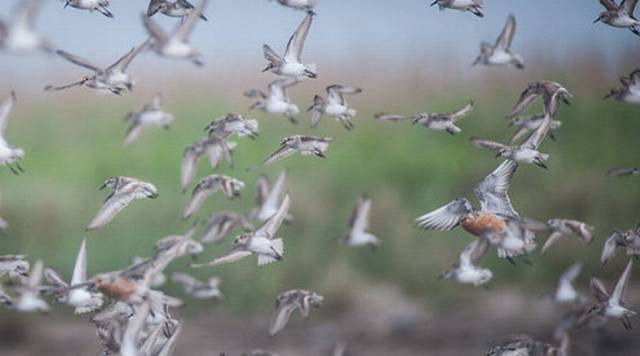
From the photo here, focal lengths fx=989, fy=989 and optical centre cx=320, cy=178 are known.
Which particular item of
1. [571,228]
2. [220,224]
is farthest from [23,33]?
[571,228]

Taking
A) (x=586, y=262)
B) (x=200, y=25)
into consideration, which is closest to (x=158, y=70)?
(x=200, y=25)

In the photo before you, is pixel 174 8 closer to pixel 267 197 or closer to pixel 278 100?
pixel 278 100

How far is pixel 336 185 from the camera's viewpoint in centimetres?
309

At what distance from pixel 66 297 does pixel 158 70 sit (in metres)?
0.73

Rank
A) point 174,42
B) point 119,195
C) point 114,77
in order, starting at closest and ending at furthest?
1. point 174,42
2. point 114,77
3. point 119,195

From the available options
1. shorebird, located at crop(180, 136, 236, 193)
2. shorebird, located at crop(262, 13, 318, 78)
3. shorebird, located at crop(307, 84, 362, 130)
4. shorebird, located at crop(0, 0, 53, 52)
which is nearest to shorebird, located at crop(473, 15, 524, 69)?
shorebird, located at crop(307, 84, 362, 130)

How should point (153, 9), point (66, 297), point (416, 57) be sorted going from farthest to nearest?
point (416, 57), point (153, 9), point (66, 297)

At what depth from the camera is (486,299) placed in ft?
10.3

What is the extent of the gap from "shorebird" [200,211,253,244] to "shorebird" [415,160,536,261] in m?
0.54

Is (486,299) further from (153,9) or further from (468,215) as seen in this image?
(153,9)

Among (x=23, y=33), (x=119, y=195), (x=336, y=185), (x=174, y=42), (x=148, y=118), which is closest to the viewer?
(x=23, y=33)

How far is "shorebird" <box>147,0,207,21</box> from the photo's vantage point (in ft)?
9.26

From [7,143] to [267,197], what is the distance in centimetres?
77

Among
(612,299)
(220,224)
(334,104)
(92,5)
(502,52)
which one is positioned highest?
(92,5)
